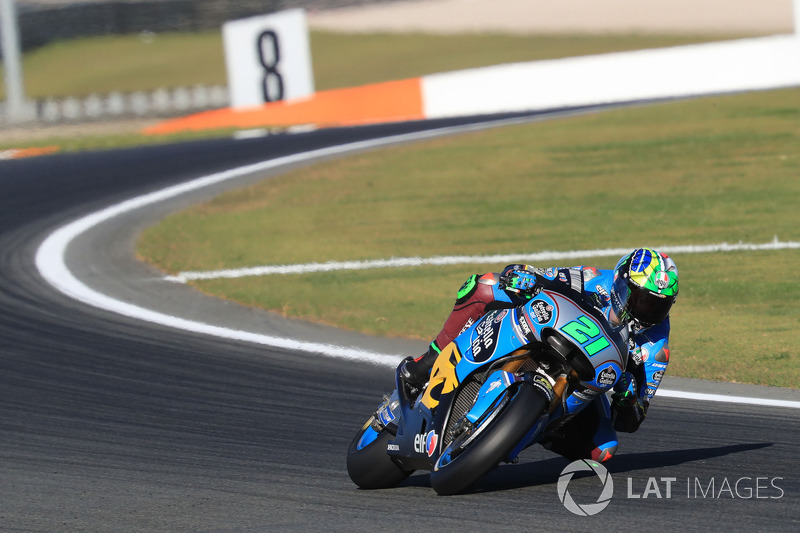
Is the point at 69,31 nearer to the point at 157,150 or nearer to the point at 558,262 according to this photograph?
the point at 157,150

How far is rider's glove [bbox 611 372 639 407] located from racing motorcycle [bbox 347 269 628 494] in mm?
235

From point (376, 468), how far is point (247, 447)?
3.63 feet

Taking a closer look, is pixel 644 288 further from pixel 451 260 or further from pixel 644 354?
pixel 451 260

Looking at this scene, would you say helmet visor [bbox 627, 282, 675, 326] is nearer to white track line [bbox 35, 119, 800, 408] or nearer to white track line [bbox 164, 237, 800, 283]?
white track line [bbox 35, 119, 800, 408]

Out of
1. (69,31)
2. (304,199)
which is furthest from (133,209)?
(69,31)

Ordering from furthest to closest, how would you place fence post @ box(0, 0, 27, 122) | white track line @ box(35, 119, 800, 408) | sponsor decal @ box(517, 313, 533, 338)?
1. fence post @ box(0, 0, 27, 122)
2. white track line @ box(35, 119, 800, 408)
3. sponsor decal @ box(517, 313, 533, 338)

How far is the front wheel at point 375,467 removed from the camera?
19.1 ft

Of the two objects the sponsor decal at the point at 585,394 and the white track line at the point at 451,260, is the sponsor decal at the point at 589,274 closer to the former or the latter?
the sponsor decal at the point at 585,394

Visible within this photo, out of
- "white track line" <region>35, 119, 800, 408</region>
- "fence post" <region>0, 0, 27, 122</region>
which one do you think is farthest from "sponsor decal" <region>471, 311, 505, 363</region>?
"fence post" <region>0, 0, 27, 122</region>

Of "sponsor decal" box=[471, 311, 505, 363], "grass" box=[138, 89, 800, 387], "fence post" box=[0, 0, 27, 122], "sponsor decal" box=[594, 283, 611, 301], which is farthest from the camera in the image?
"fence post" box=[0, 0, 27, 122]

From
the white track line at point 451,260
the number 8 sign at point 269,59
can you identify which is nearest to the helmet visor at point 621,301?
the white track line at point 451,260

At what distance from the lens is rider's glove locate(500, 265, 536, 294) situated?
17.9 ft

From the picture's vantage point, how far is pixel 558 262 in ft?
40.4
